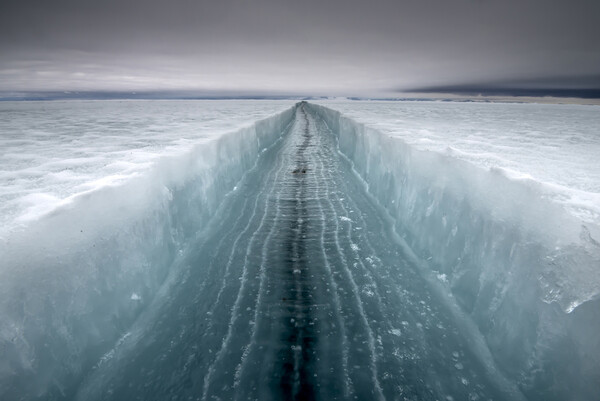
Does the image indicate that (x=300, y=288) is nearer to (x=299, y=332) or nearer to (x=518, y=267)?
(x=299, y=332)

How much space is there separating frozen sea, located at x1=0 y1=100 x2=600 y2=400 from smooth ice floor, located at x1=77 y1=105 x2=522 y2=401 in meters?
0.02

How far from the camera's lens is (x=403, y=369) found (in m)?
3.00

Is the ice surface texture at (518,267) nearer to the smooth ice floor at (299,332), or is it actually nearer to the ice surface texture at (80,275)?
the smooth ice floor at (299,332)

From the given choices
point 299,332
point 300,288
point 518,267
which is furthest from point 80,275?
point 518,267

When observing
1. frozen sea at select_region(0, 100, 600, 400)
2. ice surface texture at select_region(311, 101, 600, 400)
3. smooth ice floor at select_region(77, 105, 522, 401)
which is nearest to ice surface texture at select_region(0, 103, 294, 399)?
frozen sea at select_region(0, 100, 600, 400)

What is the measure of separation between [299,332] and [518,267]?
2247mm

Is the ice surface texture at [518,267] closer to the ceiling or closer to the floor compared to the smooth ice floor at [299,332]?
closer to the ceiling

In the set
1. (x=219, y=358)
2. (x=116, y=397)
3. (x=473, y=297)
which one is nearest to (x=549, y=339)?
(x=473, y=297)

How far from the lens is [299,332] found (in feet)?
11.2

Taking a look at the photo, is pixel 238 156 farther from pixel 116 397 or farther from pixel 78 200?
pixel 116 397

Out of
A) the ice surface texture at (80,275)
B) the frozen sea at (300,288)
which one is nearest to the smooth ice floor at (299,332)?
the frozen sea at (300,288)

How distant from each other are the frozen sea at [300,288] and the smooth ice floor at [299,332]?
0.02 metres

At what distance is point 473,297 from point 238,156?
26.6 feet

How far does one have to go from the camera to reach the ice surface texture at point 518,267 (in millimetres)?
2330
